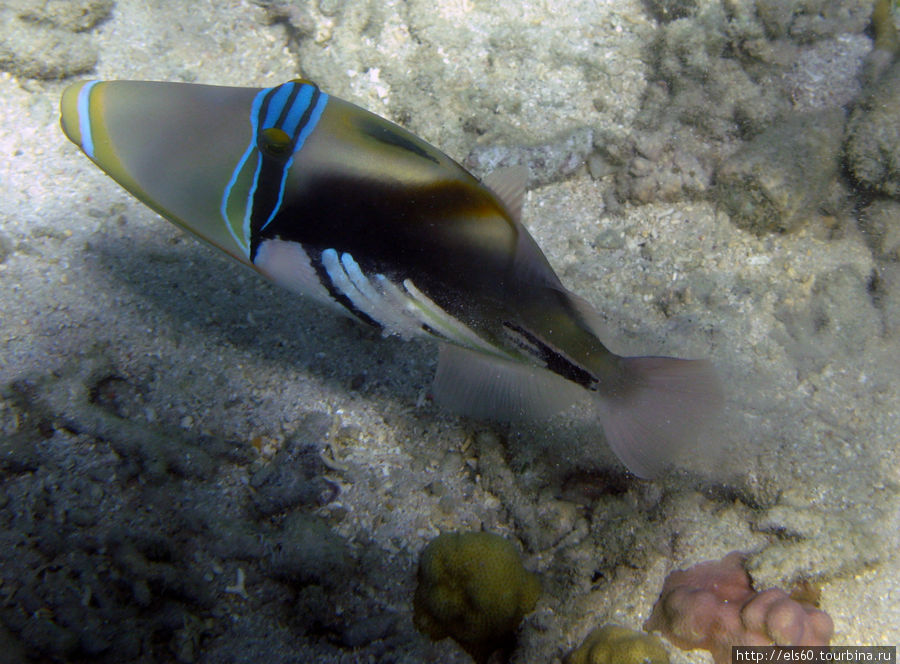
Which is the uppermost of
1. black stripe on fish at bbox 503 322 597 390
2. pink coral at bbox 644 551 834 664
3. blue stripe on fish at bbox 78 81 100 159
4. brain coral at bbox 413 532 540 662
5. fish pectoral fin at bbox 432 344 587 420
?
blue stripe on fish at bbox 78 81 100 159

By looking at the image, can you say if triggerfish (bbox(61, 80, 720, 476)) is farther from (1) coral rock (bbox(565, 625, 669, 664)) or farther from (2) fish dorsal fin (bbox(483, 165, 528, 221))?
(1) coral rock (bbox(565, 625, 669, 664))

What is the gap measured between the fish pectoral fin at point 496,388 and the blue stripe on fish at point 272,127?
2.41 ft

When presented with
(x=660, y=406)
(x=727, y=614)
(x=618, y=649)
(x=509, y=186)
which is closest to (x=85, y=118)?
(x=509, y=186)

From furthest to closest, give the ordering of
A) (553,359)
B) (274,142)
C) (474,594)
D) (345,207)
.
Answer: (474,594) → (553,359) → (345,207) → (274,142)

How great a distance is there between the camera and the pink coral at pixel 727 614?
2.13 meters

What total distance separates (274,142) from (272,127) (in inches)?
3.0

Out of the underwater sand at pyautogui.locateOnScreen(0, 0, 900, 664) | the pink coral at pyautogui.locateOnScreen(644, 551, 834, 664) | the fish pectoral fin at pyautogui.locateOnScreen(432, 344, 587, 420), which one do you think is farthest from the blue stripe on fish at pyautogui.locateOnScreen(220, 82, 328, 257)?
the pink coral at pyautogui.locateOnScreen(644, 551, 834, 664)

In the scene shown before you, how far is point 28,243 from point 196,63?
2068mm

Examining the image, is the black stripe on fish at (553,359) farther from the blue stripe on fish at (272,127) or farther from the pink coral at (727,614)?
the pink coral at (727,614)

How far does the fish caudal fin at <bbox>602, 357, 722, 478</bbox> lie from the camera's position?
1817 mm

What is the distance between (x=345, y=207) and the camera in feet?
4.60

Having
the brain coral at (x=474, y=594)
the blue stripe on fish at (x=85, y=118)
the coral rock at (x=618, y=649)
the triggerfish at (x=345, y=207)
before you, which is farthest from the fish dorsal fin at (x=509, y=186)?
the coral rock at (x=618, y=649)

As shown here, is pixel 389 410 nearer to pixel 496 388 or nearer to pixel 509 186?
pixel 496 388

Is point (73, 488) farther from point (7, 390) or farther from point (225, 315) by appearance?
point (225, 315)
